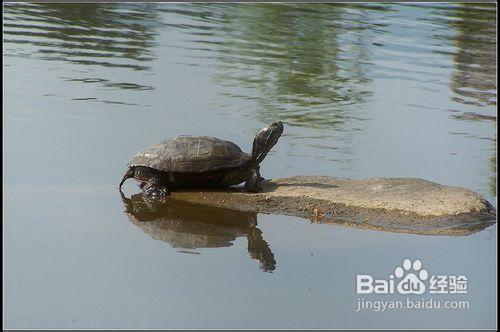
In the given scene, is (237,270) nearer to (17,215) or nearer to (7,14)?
(17,215)

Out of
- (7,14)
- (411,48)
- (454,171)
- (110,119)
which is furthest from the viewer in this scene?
(7,14)

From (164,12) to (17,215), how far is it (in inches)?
533

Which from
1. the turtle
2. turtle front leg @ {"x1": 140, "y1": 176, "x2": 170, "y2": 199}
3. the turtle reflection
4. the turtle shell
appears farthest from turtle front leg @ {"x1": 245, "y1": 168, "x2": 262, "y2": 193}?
turtle front leg @ {"x1": 140, "y1": 176, "x2": 170, "y2": 199}

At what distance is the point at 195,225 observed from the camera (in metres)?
8.44

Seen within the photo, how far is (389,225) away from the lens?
8.34 metres

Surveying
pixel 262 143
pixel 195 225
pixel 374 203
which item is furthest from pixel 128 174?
pixel 374 203

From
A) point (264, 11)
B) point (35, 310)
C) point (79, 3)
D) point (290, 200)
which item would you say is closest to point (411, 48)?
point (264, 11)

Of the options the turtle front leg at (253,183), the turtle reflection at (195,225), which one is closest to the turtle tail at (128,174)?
the turtle reflection at (195,225)

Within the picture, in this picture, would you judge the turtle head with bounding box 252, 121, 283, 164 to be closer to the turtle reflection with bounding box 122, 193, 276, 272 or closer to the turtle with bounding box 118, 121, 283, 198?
the turtle with bounding box 118, 121, 283, 198

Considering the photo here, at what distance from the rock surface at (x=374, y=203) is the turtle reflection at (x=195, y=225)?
0.64 ft

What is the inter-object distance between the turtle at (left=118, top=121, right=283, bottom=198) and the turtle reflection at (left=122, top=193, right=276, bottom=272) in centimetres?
23

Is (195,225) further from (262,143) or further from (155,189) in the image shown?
(262,143)

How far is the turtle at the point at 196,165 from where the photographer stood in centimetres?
902

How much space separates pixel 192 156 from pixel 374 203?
1760 millimetres
